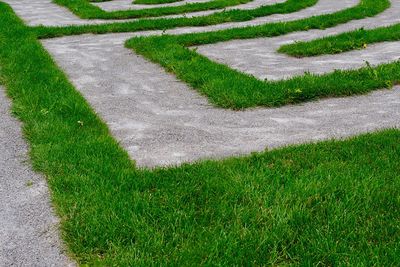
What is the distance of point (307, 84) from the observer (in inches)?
276

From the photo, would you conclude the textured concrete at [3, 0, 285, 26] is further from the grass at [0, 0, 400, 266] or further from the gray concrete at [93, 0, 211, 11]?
the grass at [0, 0, 400, 266]

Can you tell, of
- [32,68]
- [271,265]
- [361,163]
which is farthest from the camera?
[32,68]

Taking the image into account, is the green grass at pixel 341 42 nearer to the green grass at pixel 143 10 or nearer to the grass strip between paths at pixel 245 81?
the grass strip between paths at pixel 245 81

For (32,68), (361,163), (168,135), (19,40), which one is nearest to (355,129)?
(361,163)

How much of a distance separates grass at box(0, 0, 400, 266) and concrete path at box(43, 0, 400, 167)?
347mm

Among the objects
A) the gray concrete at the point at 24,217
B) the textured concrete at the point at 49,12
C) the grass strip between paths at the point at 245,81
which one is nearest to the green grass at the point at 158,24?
the textured concrete at the point at 49,12

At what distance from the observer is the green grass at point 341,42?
9227 mm

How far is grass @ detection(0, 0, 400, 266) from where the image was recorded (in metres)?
3.46

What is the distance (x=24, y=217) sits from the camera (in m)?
4.00

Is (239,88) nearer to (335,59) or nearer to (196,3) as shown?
(335,59)

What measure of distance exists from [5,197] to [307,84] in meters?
4.18

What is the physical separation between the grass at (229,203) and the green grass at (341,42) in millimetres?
4133

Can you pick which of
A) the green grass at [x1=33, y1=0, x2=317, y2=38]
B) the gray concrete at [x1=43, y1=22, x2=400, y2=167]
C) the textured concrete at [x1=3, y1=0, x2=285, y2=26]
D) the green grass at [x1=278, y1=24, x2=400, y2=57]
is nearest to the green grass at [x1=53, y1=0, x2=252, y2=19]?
the textured concrete at [x1=3, y1=0, x2=285, y2=26]

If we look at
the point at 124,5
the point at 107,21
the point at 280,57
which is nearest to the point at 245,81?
the point at 280,57
